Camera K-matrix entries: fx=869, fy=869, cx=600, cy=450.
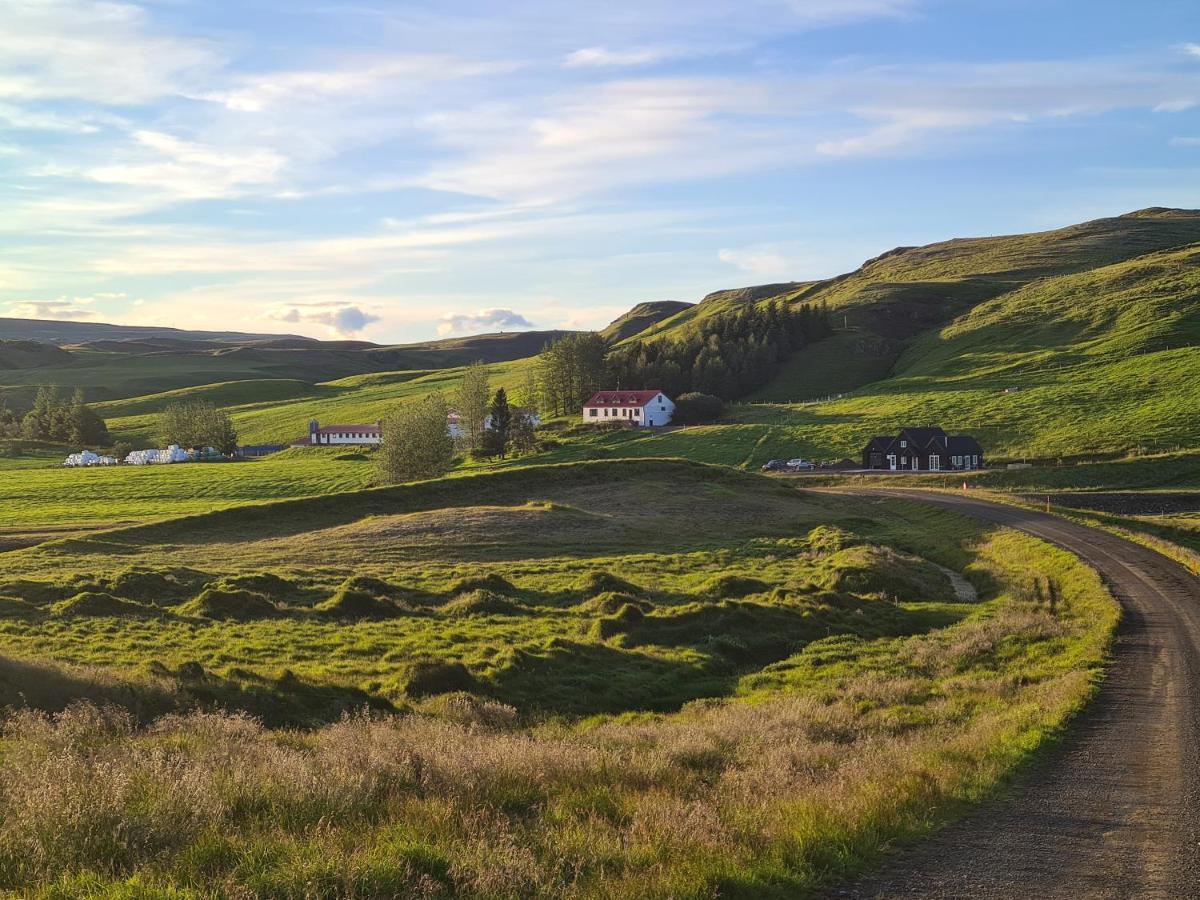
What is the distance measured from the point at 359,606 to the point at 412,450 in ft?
214

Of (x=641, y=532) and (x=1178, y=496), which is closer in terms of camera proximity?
(x=641, y=532)

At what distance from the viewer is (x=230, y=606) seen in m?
31.6

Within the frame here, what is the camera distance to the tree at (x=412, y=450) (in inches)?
3755

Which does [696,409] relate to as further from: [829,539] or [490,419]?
[829,539]

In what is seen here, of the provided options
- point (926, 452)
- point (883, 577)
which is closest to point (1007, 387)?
point (926, 452)

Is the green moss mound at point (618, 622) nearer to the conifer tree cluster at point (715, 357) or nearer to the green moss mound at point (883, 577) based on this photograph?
the green moss mound at point (883, 577)

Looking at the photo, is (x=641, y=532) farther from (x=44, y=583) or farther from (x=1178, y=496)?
(x=1178, y=496)

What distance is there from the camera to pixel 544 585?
38500mm

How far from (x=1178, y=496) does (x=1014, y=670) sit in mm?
55669

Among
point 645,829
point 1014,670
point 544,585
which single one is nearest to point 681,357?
point 544,585

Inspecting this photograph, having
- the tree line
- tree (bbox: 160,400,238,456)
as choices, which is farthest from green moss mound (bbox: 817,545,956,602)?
the tree line

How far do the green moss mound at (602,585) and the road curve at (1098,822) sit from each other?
18.8 m

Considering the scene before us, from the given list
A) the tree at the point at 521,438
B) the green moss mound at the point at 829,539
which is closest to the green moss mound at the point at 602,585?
the green moss mound at the point at 829,539

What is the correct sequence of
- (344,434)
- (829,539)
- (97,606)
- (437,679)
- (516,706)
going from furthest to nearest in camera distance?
(344,434) → (829,539) → (97,606) → (437,679) → (516,706)
